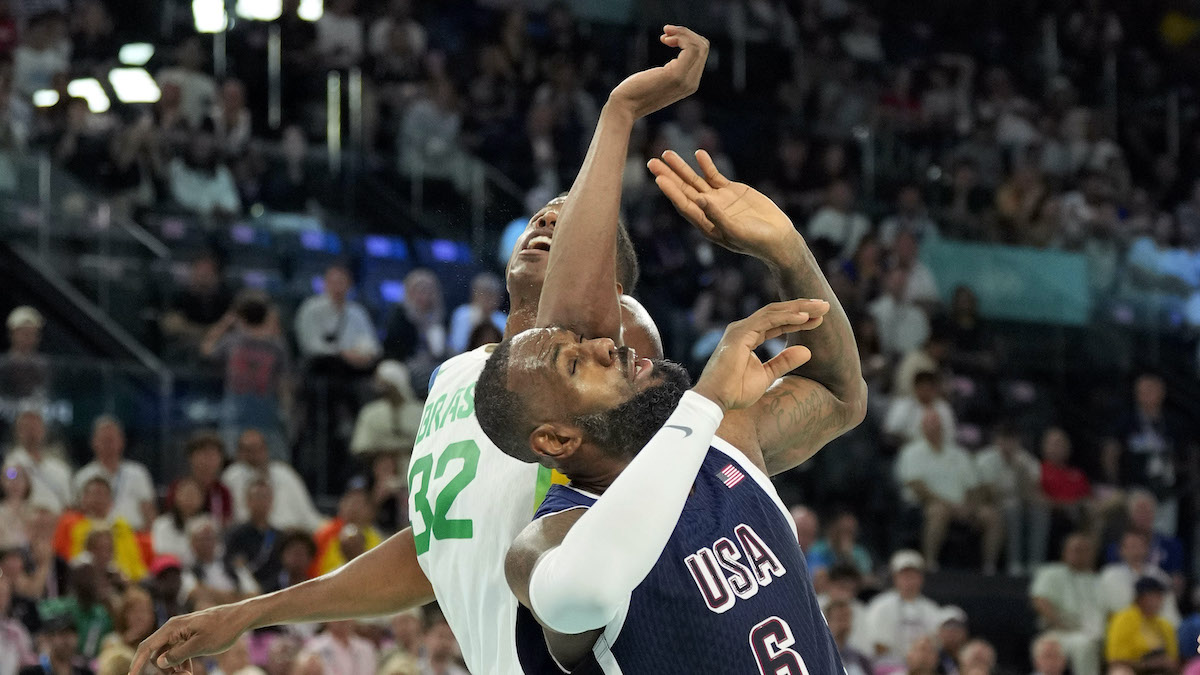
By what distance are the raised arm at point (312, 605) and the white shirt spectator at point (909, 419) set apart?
9276mm

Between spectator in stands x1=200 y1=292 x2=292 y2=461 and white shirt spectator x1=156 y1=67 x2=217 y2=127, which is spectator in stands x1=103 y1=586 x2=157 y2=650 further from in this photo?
white shirt spectator x1=156 y1=67 x2=217 y2=127

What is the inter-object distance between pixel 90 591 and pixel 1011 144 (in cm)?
1158

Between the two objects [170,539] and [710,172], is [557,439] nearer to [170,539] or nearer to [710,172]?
[710,172]

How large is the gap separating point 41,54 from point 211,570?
18.2 feet

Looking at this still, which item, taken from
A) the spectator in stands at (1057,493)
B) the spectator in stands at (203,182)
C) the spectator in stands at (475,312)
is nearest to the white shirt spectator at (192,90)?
the spectator in stands at (203,182)

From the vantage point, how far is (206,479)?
402 inches

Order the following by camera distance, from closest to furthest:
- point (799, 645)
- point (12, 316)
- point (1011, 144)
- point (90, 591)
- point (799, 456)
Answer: point (799, 645)
point (799, 456)
point (90, 591)
point (12, 316)
point (1011, 144)

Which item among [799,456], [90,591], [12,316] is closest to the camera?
[799,456]

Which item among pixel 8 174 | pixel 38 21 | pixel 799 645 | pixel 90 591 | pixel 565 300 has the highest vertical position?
pixel 565 300

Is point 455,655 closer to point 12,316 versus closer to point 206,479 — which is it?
point 206,479

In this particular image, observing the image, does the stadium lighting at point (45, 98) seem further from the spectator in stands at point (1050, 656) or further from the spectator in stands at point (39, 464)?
the spectator in stands at point (1050, 656)

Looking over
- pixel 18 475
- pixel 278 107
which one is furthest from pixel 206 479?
pixel 278 107

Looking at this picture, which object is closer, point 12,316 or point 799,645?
point 799,645

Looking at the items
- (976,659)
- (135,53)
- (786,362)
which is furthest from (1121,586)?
(786,362)
